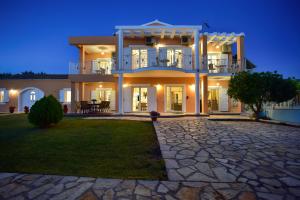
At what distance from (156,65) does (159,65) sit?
0.92ft

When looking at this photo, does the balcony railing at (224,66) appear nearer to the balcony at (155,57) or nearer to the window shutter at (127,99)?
the balcony at (155,57)

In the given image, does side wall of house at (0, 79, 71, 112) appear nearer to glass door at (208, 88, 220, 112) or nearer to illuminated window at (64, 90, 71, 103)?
illuminated window at (64, 90, 71, 103)

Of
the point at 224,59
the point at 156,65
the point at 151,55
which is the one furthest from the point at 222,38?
the point at 156,65

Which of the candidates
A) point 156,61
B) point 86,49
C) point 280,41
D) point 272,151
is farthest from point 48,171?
point 280,41

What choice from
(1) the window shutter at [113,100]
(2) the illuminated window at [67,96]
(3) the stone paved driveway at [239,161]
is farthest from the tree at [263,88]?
(2) the illuminated window at [67,96]

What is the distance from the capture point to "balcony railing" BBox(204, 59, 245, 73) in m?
15.2

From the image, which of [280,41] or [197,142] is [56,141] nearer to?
[197,142]

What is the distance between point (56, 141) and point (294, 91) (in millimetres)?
12738

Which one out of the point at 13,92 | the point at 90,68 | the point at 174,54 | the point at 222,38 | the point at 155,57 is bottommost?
the point at 13,92

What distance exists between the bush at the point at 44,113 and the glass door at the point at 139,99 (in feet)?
25.3

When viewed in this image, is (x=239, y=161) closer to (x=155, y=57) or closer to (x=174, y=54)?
(x=155, y=57)

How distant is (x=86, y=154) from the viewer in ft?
15.8

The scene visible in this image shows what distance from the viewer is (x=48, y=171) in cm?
379

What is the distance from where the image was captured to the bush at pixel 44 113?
8.08 meters
